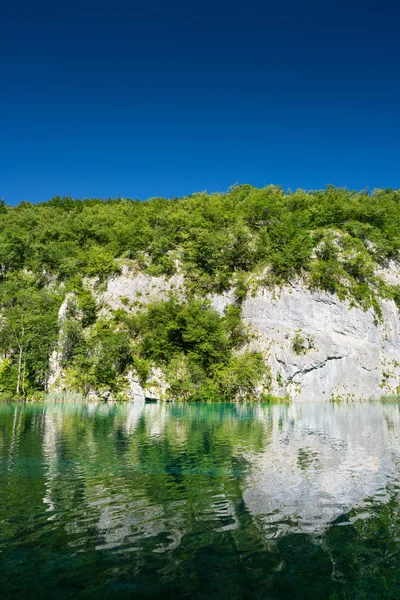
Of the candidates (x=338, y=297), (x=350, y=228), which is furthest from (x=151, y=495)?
(x=350, y=228)

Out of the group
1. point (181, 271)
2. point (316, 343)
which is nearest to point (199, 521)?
point (316, 343)

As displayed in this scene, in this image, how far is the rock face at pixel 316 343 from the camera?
176ft

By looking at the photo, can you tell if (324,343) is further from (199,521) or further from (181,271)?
(199,521)

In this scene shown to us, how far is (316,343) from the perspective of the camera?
55.4 meters

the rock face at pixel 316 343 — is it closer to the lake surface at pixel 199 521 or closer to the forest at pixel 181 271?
the forest at pixel 181 271

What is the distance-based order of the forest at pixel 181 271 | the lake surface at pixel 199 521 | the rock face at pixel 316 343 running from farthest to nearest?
the forest at pixel 181 271
the rock face at pixel 316 343
the lake surface at pixel 199 521

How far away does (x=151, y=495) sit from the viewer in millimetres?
10859

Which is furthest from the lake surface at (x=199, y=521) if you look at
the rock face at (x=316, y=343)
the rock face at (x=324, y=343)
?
the rock face at (x=324, y=343)

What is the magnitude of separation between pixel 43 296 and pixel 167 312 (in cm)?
2154

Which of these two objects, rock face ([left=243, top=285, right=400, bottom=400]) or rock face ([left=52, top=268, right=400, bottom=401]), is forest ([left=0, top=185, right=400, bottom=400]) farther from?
rock face ([left=243, top=285, right=400, bottom=400])

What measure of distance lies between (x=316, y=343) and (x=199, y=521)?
1934 inches

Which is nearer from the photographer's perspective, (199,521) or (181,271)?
(199,521)

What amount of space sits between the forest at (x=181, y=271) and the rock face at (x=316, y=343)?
1802 millimetres

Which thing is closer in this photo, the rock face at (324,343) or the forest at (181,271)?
the rock face at (324,343)
